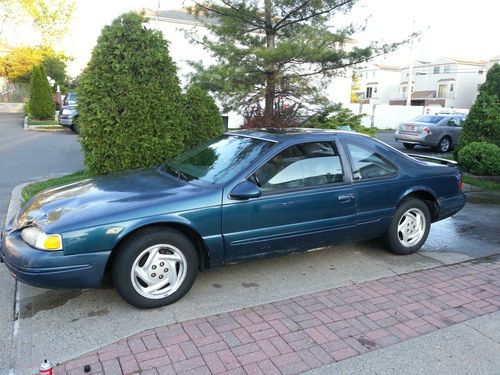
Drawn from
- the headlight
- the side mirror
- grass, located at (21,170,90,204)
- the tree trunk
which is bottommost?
grass, located at (21,170,90,204)

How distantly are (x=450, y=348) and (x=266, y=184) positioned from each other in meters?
1.95

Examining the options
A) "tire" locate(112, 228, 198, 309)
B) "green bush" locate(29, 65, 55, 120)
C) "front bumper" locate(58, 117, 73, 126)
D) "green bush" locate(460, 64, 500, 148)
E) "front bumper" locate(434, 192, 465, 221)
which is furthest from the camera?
"green bush" locate(29, 65, 55, 120)

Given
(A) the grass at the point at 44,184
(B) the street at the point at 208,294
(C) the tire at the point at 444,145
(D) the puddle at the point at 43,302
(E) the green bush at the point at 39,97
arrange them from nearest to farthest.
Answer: (B) the street at the point at 208,294 → (D) the puddle at the point at 43,302 → (A) the grass at the point at 44,184 → (C) the tire at the point at 444,145 → (E) the green bush at the point at 39,97

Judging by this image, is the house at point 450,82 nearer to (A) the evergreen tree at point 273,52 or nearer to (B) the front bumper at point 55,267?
(A) the evergreen tree at point 273,52

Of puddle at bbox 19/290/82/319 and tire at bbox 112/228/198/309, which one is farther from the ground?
tire at bbox 112/228/198/309

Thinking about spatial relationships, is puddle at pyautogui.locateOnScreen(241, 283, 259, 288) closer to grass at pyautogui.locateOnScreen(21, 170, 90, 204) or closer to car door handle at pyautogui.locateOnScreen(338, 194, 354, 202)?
car door handle at pyautogui.locateOnScreen(338, 194, 354, 202)

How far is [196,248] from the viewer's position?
3852 mm

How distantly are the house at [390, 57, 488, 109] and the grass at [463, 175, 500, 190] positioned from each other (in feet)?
159

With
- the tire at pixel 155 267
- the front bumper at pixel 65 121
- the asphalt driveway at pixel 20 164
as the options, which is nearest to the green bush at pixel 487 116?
the tire at pixel 155 267

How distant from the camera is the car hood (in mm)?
3426

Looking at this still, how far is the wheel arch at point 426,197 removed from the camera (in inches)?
194

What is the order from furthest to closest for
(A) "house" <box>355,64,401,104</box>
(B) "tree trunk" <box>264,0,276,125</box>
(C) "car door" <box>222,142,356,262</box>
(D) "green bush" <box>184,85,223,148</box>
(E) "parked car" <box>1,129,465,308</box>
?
(A) "house" <box>355,64,401,104</box>
(B) "tree trunk" <box>264,0,276,125</box>
(D) "green bush" <box>184,85,223,148</box>
(C) "car door" <box>222,142,356,262</box>
(E) "parked car" <box>1,129,465,308</box>

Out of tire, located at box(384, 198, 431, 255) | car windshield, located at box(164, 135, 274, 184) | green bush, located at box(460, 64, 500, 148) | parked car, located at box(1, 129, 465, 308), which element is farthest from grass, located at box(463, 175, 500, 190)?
car windshield, located at box(164, 135, 274, 184)

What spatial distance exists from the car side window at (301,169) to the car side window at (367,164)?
206mm
